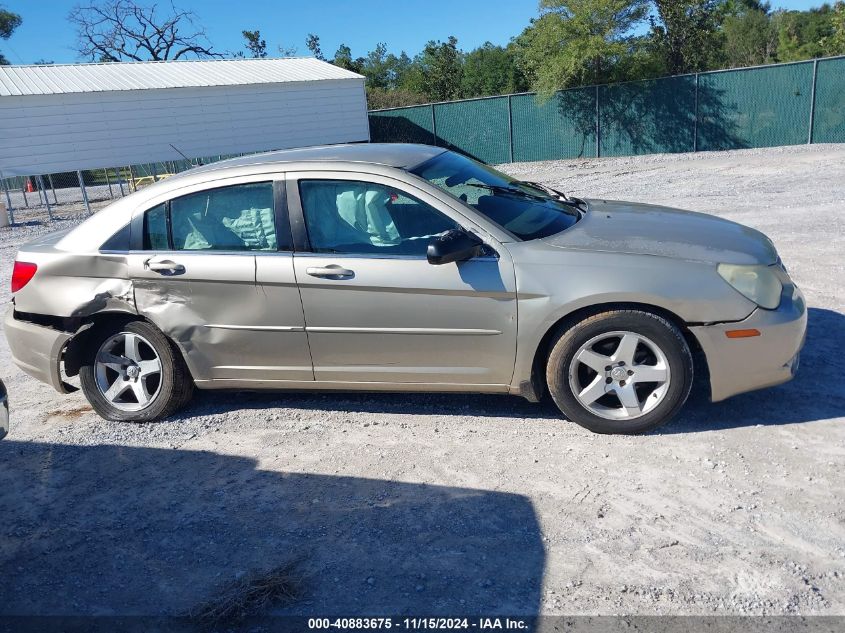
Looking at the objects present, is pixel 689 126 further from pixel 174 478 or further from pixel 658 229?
pixel 174 478

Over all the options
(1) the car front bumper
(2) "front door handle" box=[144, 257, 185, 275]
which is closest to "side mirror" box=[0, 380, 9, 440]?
(2) "front door handle" box=[144, 257, 185, 275]

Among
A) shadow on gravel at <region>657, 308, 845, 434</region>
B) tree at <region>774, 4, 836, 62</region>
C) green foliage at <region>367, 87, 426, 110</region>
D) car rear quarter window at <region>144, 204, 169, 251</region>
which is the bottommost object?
shadow on gravel at <region>657, 308, 845, 434</region>

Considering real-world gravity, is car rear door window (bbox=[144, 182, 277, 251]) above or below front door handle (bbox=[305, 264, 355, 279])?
above

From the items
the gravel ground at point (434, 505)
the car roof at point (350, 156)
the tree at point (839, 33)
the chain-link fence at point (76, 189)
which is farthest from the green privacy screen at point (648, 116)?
the car roof at point (350, 156)

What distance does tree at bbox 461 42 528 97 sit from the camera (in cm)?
3834

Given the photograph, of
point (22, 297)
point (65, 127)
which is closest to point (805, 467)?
point (22, 297)

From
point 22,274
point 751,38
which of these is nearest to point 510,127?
point 22,274

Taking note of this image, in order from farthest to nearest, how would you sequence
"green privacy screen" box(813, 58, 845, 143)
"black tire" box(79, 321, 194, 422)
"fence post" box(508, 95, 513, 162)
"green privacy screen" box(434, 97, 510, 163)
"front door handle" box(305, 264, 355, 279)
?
"green privacy screen" box(434, 97, 510, 163)
"fence post" box(508, 95, 513, 162)
"green privacy screen" box(813, 58, 845, 143)
"black tire" box(79, 321, 194, 422)
"front door handle" box(305, 264, 355, 279)

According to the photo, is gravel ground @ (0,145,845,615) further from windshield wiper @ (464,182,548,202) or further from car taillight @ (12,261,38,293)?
windshield wiper @ (464,182,548,202)

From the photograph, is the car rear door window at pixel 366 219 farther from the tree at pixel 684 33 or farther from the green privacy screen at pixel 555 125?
the tree at pixel 684 33

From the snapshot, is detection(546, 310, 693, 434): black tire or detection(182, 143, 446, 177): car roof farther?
detection(182, 143, 446, 177): car roof

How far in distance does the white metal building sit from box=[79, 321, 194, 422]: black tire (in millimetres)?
19452

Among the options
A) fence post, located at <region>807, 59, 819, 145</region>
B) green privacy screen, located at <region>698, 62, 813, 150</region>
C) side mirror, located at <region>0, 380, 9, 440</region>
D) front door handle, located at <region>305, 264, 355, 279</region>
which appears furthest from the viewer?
green privacy screen, located at <region>698, 62, 813, 150</region>

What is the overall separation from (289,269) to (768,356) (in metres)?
2.79
